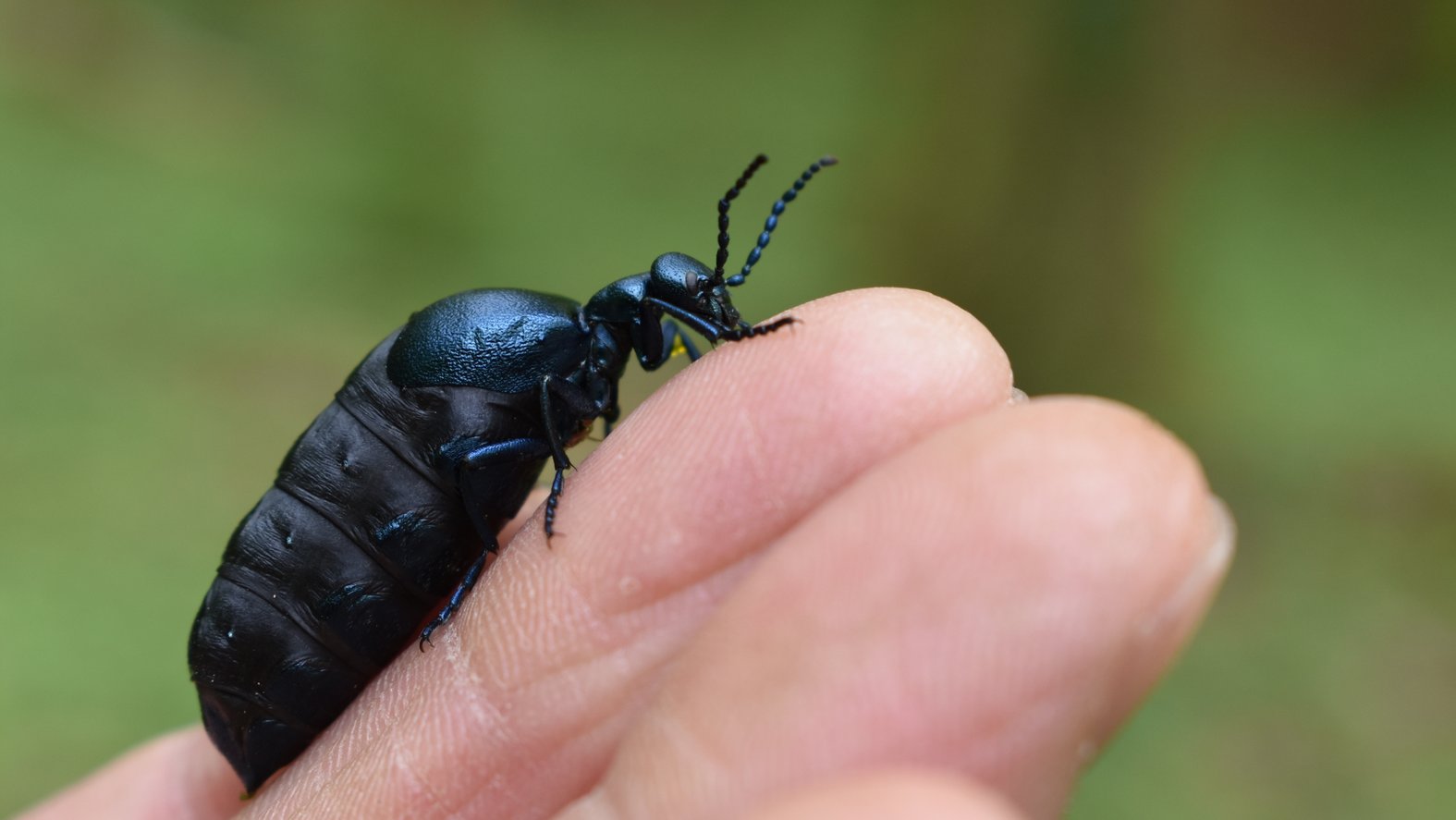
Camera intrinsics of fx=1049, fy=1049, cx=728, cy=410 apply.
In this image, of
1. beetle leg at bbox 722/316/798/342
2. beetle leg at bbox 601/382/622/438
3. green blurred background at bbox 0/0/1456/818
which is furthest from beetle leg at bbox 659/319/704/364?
green blurred background at bbox 0/0/1456/818

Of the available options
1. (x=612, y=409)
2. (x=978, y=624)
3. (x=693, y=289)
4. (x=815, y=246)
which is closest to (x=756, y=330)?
(x=693, y=289)

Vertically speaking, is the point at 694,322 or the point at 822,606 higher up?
the point at 694,322

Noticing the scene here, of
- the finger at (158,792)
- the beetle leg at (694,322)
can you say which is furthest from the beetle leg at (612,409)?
the finger at (158,792)

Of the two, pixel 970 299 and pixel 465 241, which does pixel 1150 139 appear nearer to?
pixel 970 299

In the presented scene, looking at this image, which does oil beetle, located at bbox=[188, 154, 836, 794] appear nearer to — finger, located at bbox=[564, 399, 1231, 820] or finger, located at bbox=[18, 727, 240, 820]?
finger, located at bbox=[18, 727, 240, 820]

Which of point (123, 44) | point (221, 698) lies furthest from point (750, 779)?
point (123, 44)

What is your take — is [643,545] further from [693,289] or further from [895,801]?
[895,801]
